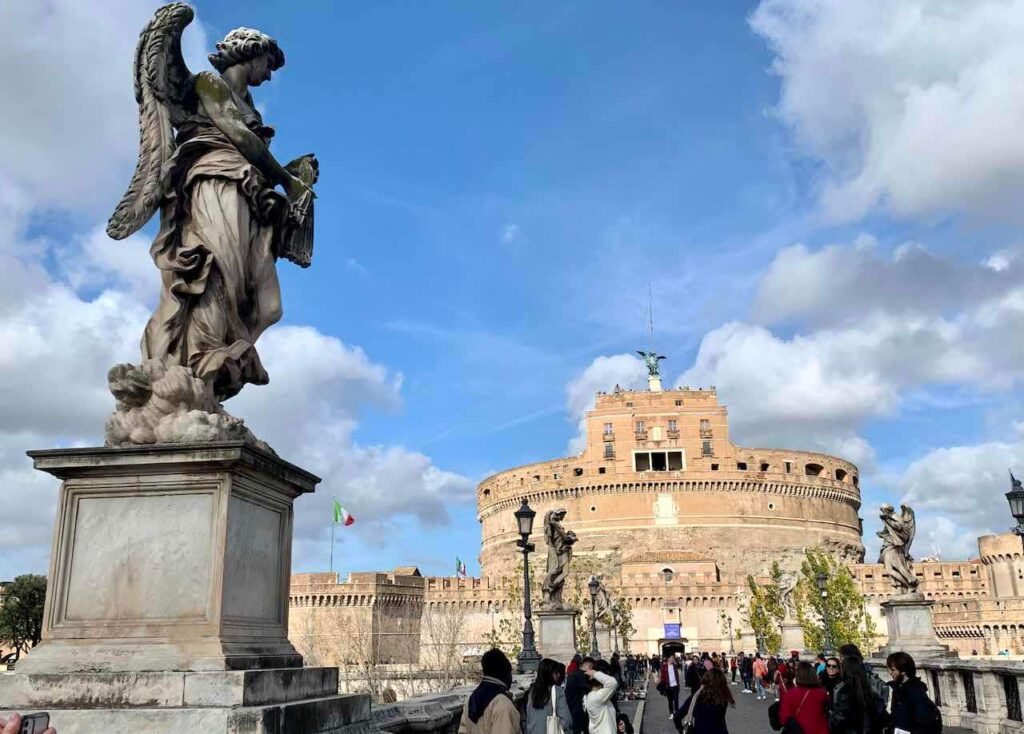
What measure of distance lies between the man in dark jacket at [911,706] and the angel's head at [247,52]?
17.0 feet

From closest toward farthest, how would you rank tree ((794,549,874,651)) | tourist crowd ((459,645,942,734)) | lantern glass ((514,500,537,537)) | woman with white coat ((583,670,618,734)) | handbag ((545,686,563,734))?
tourist crowd ((459,645,942,734)) < handbag ((545,686,563,734)) < woman with white coat ((583,670,618,734)) < lantern glass ((514,500,537,537)) < tree ((794,549,874,651))

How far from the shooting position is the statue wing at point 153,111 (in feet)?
12.4

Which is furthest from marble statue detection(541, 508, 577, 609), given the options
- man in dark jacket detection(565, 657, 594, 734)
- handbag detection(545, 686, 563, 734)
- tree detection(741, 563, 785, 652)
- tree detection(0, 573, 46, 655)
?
tree detection(741, 563, 785, 652)

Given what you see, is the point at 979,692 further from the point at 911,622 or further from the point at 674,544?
the point at 674,544

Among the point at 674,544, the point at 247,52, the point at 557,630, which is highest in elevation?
the point at 674,544

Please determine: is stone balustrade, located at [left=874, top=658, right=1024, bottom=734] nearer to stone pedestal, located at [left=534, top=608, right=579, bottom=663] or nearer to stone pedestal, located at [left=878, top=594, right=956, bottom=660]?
stone pedestal, located at [left=878, top=594, right=956, bottom=660]

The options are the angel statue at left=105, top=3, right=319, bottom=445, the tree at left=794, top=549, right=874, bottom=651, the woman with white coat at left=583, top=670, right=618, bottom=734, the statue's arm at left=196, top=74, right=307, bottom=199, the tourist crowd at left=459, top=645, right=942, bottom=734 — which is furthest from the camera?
the tree at left=794, top=549, right=874, bottom=651

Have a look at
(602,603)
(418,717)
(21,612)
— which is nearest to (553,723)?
(418,717)

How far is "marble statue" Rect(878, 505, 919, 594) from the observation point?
17969 millimetres

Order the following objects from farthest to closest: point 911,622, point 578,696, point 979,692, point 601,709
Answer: point 911,622
point 979,692
point 578,696
point 601,709

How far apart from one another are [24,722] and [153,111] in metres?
2.66

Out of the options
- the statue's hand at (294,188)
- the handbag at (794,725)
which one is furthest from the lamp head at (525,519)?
the statue's hand at (294,188)

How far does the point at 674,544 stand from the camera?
7850 cm

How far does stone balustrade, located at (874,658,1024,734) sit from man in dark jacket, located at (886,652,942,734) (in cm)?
561
